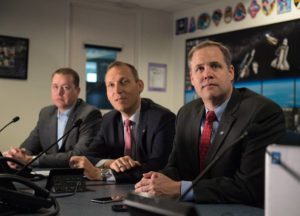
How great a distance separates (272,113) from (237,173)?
0.34 m

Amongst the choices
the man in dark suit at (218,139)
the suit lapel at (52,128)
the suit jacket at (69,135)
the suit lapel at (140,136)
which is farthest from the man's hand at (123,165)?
the suit lapel at (52,128)

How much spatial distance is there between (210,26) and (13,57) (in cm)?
277

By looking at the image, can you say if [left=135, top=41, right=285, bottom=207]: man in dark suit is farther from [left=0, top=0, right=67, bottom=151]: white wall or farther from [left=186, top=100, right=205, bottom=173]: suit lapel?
[left=0, top=0, right=67, bottom=151]: white wall

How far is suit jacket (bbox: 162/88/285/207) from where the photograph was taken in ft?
5.15

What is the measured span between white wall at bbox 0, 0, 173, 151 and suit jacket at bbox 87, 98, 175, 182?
2.49 meters

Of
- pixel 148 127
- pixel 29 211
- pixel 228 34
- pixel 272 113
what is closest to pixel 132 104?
pixel 148 127

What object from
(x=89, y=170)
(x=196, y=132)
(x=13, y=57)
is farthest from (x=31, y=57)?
(x=196, y=132)

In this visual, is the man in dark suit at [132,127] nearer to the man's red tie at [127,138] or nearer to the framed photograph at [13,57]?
the man's red tie at [127,138]

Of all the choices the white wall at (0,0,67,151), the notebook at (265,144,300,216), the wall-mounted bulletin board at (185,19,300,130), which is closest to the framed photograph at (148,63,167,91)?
the wall-mounted bulletin board at (185,19,300,130)

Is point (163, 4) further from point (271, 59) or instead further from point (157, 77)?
point (271, 59)

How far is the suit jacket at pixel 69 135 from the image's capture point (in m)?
2.89

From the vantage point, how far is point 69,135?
3.21 m

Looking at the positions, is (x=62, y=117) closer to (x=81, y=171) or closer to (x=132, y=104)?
(x=132, y=104)

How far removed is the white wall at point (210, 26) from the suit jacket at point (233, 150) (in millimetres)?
2914
